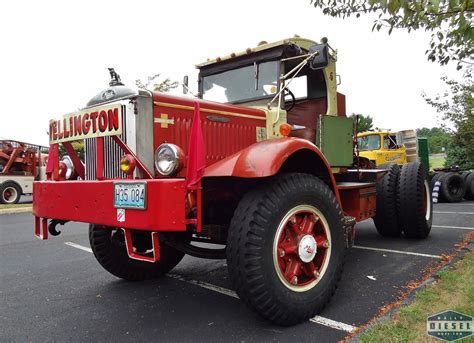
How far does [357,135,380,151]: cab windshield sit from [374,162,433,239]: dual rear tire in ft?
25.2

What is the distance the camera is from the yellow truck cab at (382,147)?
42.7 feet

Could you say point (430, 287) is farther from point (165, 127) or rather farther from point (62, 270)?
point (62, 270)

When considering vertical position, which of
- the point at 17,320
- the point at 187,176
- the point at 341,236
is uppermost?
the point at 187,176

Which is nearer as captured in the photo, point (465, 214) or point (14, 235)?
point (14, 235)

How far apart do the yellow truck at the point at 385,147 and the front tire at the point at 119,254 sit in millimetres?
10026

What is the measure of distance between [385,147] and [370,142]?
521 mm

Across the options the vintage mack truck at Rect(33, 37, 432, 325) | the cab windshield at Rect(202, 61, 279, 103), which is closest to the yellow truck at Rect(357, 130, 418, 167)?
the vintage mack truck at Rect(33, 37, 432, 325)

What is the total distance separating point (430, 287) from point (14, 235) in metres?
7.45

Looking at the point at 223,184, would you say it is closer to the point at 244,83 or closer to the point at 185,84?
the point at 244,83

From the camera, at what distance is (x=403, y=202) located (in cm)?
560

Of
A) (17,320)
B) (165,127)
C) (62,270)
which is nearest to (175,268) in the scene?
(62,270)

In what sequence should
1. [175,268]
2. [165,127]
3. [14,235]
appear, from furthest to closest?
[14,235]
[175,268]
[165,127]

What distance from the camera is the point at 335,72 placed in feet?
15.7

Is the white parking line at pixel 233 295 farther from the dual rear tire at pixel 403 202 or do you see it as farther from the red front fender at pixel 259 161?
the dual rear tire at pixel 403 202
